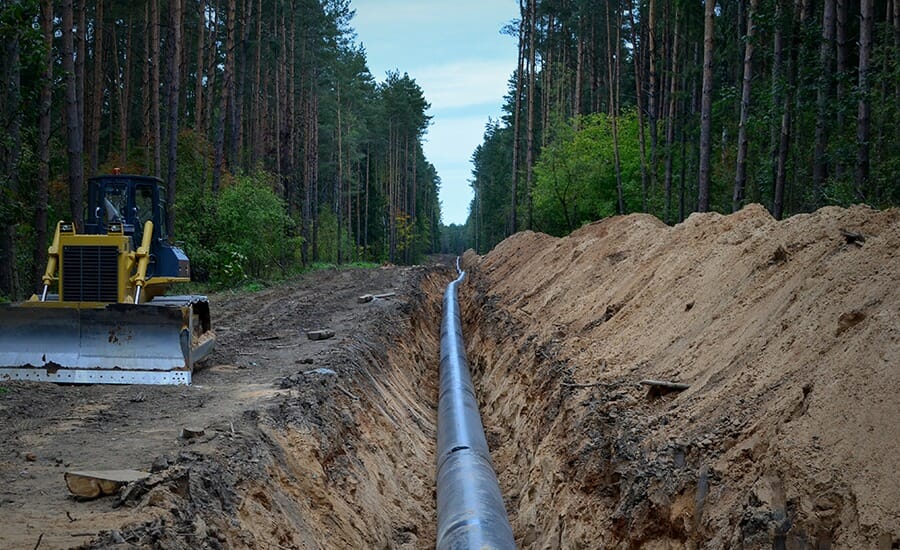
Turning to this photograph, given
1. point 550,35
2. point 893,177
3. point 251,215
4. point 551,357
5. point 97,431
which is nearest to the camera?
point 97,431

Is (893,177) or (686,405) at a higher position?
(893,177)

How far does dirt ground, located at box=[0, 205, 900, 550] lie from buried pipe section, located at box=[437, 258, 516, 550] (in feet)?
1.67

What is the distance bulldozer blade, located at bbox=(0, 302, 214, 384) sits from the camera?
8.64 meters

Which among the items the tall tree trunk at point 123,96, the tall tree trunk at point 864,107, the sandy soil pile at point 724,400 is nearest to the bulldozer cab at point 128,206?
the sandy soil pile at point 724,400

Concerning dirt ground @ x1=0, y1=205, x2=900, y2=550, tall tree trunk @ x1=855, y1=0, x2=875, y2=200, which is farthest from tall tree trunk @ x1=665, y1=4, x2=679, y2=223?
dirt ground @ x1=0, y1=205, x2=900, y2=550

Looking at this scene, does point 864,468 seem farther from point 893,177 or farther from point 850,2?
point 850,2

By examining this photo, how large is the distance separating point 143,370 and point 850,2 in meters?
21.6

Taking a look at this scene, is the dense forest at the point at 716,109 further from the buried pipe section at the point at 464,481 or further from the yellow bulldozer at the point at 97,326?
the yellow bulldozer at the point at 97,326

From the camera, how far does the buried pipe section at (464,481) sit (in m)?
6.27

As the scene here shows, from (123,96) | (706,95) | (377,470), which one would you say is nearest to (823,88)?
(706,95)

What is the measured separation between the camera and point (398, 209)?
7506 cm

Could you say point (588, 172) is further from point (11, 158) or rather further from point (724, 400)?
point (724, 400)

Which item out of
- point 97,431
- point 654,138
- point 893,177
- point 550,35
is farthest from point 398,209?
point 97,431

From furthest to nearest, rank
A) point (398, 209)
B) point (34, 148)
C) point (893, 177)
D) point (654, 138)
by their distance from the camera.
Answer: point (398, 209)
point (654, 138)
point (34, 148)
point (893, 177)
